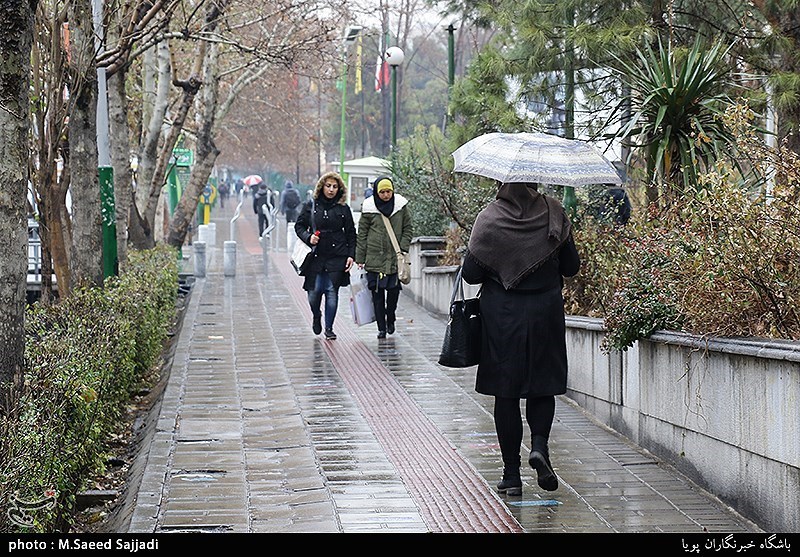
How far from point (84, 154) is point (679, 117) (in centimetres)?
581

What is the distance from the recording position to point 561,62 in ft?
42.4

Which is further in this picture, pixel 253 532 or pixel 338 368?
pixel 338 368

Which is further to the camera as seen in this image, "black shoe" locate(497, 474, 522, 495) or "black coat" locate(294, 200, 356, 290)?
"black coat" locate(294, 200, 356, 290)

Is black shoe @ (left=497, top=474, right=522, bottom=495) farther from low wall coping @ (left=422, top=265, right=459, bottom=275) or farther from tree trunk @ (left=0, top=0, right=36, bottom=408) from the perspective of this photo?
low wall coping @ (left=422, top=265, right=459, bottom=275)

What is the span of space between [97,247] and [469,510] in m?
7.16

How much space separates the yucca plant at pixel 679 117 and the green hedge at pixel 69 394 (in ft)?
14.1

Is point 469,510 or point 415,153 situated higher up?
point 415,153

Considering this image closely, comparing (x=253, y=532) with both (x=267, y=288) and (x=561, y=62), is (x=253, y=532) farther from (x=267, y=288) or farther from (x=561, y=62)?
(x=267, y=288)

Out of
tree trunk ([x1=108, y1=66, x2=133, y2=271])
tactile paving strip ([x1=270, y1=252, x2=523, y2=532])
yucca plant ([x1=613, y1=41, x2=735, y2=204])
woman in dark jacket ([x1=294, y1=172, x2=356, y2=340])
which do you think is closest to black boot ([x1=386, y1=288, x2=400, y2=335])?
woman in dark jacket ([x1=294, y1=172, x2=356, y2=340])

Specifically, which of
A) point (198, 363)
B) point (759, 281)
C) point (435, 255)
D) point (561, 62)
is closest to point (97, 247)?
point (198, 363)

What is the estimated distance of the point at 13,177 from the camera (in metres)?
6.50

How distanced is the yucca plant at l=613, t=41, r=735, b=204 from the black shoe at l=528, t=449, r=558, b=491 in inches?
138

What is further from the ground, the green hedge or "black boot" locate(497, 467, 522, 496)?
the green hedge

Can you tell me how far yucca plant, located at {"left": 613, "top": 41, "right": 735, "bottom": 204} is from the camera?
9703 mm
